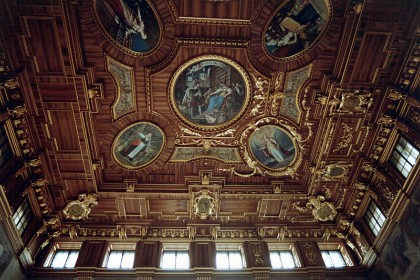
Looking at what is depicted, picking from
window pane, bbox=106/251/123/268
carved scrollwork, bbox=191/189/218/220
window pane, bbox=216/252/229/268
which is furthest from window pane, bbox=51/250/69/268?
window pane, bbox=216/252/229/268

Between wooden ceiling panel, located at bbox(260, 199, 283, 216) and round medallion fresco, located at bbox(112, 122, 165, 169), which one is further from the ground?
round medallion fresco, located at bbox(112, 122, 165, 169)

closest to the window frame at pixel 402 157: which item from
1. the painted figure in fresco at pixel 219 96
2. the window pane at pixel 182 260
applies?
the painted figure in fresco at pixel 219 96

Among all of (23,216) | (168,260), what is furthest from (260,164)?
(23,216)

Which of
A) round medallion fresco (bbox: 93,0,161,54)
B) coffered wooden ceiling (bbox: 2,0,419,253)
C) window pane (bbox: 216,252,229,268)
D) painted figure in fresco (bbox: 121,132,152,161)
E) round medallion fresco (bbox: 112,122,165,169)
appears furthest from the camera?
window pane (bbox: 216,252,229,268)

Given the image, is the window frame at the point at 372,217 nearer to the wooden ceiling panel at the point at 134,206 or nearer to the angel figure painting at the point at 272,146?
the angel figure painting at the point at 272,146

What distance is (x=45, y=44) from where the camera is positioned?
1002 centimetres

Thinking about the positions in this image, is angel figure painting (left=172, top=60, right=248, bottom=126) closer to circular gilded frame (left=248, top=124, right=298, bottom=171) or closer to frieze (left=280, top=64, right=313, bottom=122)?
circular gilded frame (left=248, top=124, right=298, bottom=171)

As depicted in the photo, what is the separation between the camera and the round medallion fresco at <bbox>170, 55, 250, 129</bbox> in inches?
451

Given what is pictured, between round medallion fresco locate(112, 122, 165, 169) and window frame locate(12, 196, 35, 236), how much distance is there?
3.97 meters

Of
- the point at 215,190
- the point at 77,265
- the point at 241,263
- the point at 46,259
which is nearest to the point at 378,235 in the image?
the point at 241,263

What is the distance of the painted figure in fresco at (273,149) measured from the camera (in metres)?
13.2

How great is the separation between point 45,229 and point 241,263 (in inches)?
340

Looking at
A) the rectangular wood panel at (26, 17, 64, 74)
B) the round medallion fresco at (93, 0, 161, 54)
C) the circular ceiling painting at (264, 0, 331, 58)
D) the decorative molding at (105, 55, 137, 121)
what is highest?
the circular ceiling painting at (264, 0, 331, 58)

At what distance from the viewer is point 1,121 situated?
34.2ft
